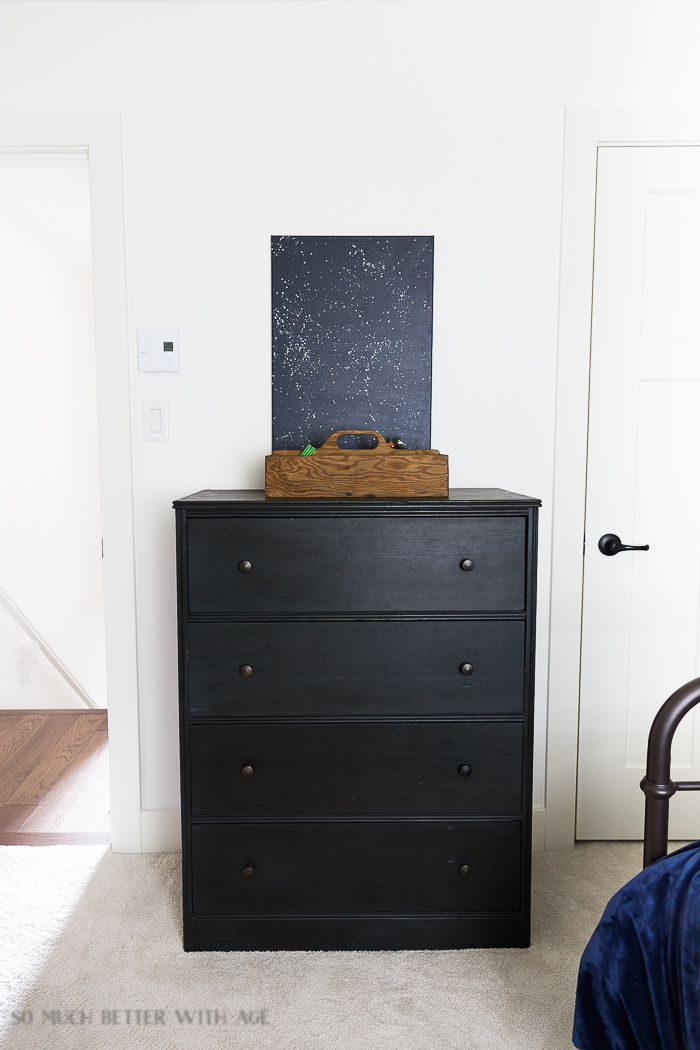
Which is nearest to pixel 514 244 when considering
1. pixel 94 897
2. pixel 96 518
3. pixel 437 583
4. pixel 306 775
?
pixel 437 583

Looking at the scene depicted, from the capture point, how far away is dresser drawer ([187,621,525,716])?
1796 mm

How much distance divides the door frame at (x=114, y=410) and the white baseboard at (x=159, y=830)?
0.03 meters

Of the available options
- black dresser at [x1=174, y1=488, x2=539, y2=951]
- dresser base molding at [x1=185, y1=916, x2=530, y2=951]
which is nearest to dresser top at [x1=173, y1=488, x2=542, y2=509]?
black dresser at [x1=174, y1=488, x2=539, y2=951]

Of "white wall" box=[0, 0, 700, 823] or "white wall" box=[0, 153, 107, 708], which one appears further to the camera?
"white wall" box=[0, 153, 107, 708]

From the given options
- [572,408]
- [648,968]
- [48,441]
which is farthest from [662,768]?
[48,441]

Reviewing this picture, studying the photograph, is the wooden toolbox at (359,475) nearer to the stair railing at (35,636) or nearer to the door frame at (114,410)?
the door frame at (114,410)

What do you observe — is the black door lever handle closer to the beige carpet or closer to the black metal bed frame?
the black metal bed frame

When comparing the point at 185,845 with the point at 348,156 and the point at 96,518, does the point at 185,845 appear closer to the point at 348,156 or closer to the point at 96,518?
the point at 348,156

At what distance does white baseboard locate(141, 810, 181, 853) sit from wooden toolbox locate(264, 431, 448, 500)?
1234 mm

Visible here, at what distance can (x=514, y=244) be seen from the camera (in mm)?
2168

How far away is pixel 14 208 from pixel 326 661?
12.5 feet

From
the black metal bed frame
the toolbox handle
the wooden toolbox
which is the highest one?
the toolbox handle

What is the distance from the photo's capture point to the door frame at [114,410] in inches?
83.0

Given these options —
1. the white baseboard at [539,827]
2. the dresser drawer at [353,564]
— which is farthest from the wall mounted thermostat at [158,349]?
the white baseboard at [539,827]
